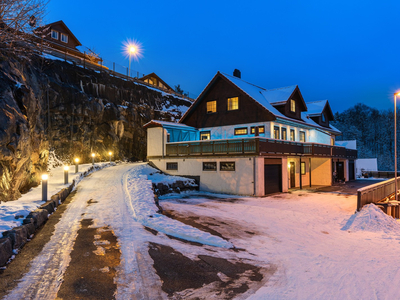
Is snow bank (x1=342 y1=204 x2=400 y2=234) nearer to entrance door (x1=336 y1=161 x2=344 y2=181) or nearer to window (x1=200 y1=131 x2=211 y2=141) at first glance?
window (x1=200 y1=131 x2=211 y2=141)

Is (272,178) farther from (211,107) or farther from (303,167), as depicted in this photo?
(211,107)

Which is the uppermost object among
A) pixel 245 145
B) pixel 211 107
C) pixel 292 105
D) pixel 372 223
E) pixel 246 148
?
pixel 292 105

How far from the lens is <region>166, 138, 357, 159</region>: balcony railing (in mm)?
20797

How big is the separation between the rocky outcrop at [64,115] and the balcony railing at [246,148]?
37.6 ft

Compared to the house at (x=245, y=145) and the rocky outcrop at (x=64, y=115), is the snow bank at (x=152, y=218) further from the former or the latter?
the house at (x=245, y=145)

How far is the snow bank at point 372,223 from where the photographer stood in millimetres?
10883

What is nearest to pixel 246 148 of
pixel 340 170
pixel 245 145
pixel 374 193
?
pixel 245 145

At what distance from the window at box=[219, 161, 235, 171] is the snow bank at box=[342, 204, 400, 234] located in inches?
428

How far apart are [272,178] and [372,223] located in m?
11.0

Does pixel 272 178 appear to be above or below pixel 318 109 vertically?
below

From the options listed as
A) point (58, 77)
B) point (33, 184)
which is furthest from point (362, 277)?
point (58, 77)

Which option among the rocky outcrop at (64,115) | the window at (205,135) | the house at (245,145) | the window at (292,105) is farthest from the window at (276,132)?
the rocky outcrop at (64,115)

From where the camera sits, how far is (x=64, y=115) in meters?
32.0

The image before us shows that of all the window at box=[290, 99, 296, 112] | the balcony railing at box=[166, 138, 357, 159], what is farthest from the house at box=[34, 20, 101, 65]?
the window at box=[290, 99, 296, 112]
